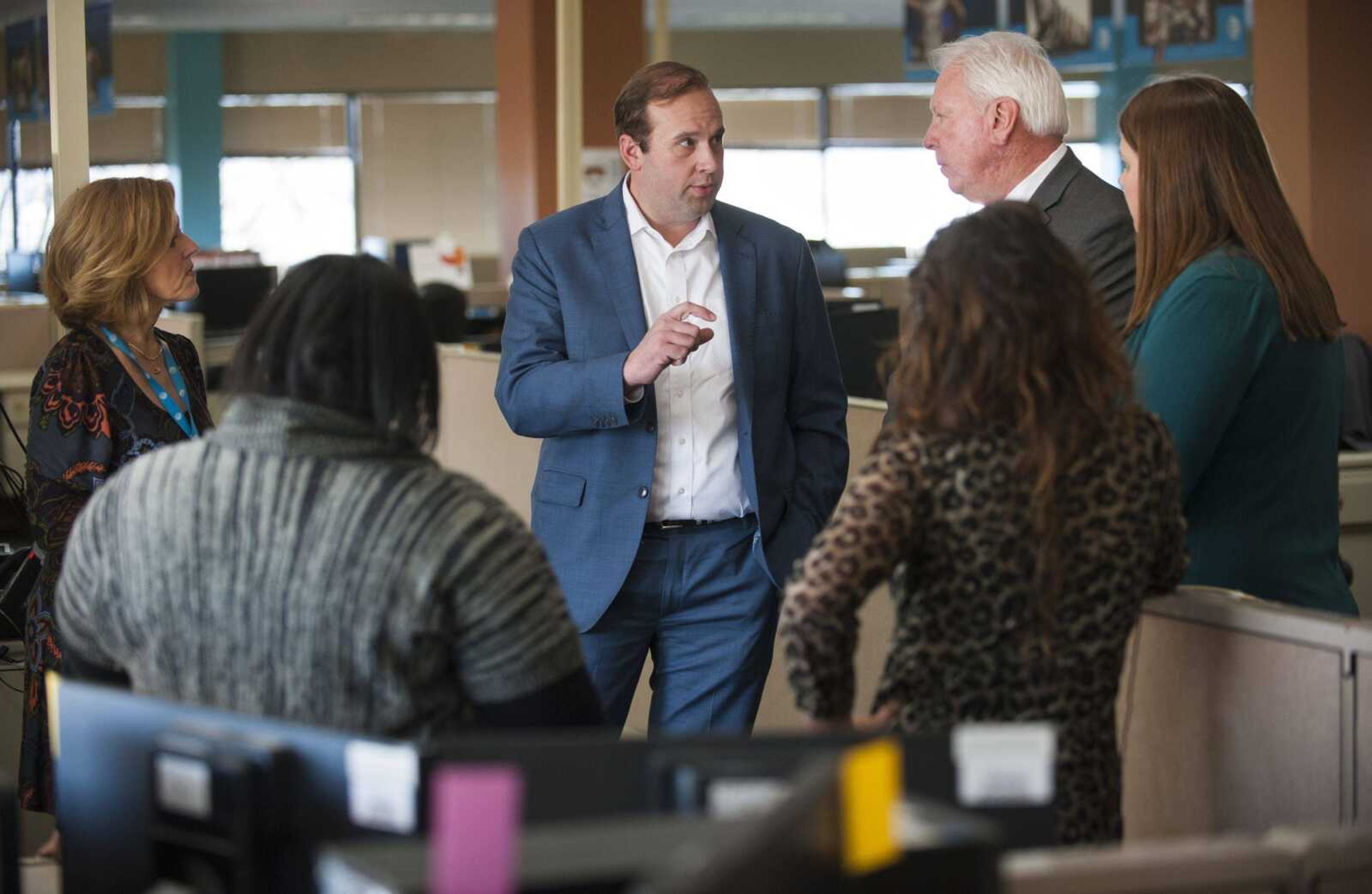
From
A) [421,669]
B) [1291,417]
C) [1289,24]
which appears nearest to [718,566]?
[1291,417]

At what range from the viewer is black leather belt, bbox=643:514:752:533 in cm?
245

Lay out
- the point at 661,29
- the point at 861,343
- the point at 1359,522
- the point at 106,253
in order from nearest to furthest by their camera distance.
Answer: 1. the point at 106,253
2. the point at 1359,522
3. the point at 861,343
4. the point at 661,29

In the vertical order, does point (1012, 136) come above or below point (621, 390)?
above

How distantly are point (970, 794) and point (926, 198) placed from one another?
52.2ft

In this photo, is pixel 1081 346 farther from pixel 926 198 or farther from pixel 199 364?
pixel 926 198

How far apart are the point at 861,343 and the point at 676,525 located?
277 centimetres

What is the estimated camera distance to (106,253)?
2643mm

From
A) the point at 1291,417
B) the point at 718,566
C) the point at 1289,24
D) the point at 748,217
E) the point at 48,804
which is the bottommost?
the point at 48,804

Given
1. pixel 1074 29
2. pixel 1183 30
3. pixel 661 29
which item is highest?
pixel 661 29

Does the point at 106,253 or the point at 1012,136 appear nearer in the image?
the point at 1012,136

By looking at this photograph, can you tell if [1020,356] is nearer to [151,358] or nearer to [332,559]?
[332,559]

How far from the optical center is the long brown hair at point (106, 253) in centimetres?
262

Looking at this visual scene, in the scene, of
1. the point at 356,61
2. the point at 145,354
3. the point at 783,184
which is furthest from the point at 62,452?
the point at 783,184

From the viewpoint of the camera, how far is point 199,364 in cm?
275
